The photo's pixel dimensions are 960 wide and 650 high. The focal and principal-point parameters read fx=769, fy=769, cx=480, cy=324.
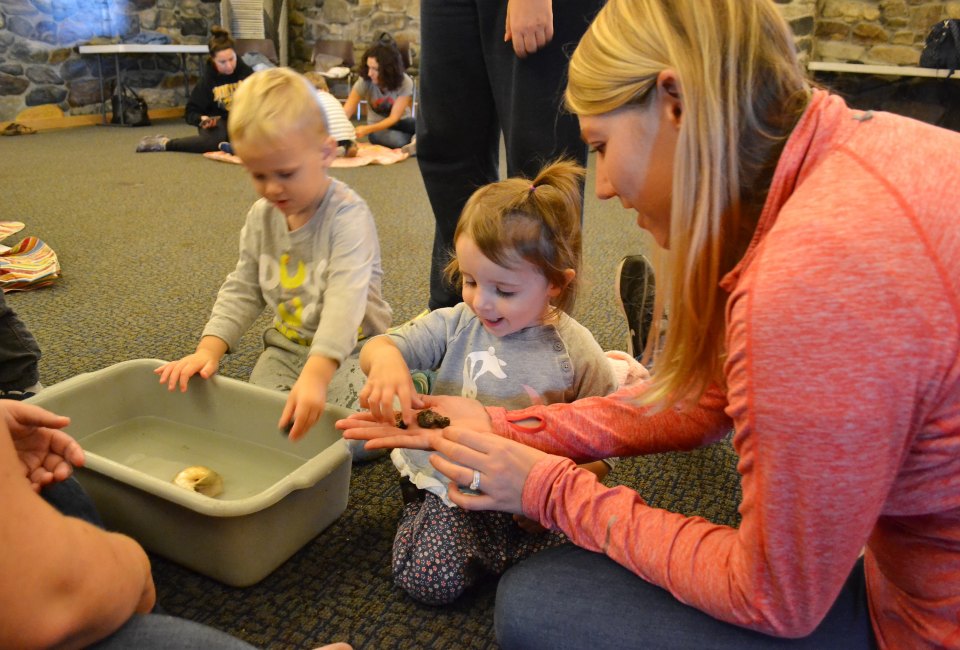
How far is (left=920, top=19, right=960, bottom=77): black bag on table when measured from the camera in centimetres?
379

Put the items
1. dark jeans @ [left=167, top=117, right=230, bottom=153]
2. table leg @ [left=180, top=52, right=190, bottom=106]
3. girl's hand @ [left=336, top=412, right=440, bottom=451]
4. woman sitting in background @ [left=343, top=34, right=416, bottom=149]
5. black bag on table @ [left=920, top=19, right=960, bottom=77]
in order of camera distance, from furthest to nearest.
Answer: table leg @ [left=180, top=52, right=190, bottom=106] → woman sitting in background @ [left=343, top=34, right=416, bottom=149] → dark jeans @ [left=167, top=117, right=230, bottom=153] → black bag on table @ [left=920, top=19, right=960, bottom=77] → girl's hand @ [left=336, top=412, right=440, bottom=451]

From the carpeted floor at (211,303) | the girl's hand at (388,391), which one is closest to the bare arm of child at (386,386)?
the girl's hand at (388,391)

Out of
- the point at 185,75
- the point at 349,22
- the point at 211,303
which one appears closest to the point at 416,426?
the point at 211,303

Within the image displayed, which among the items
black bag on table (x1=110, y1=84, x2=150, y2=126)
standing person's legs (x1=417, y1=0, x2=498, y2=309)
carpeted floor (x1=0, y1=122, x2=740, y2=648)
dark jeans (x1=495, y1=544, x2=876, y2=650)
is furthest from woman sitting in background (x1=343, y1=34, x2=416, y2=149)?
dark jeans (x1=495, y1=544, x2=876, y2=650)

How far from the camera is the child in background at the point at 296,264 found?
1.19m

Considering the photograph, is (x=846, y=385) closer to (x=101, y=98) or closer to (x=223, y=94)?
(x=223, y=94)

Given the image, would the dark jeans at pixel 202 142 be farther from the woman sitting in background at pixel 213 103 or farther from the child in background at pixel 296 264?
the child in background at pixel 296 264

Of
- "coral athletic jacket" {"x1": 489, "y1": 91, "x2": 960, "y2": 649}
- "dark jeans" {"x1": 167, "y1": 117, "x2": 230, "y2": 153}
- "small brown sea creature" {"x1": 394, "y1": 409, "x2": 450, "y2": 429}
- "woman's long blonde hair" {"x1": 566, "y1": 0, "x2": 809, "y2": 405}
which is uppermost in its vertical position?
"woman's long blonde hair" {"x1": 566, "y1": 0, "x2": 809, "y2": 405}

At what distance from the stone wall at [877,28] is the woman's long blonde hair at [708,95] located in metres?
4.39

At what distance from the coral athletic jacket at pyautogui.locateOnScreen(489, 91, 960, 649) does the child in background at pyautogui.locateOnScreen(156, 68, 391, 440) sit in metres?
0.64

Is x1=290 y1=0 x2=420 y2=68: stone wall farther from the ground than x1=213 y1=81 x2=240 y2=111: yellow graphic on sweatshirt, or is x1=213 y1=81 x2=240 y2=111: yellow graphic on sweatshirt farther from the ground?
x1=290 y1=0 x2=420 y2=68: stone wall

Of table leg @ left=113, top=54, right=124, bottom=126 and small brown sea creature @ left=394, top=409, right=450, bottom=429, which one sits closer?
small brown sea creature @ left=394, top=409, right=450, bottom=429

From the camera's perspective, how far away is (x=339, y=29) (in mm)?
5934

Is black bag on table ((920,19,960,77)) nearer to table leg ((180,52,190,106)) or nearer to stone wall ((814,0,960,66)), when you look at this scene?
stone wall ((814,0,960,66))
